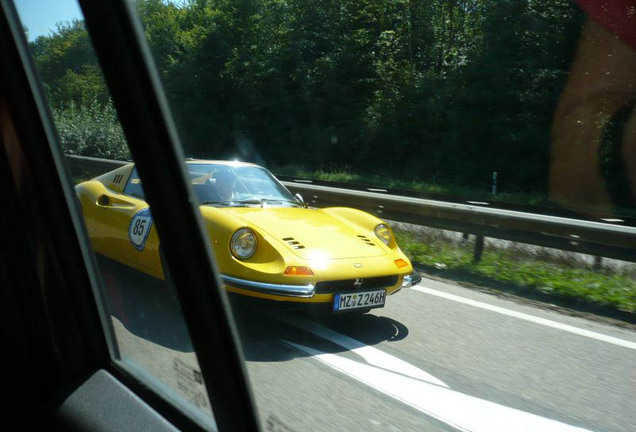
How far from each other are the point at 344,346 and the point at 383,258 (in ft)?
2.60

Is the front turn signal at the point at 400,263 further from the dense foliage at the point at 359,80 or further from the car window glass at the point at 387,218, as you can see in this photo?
the dense foliage at the point at 359,80

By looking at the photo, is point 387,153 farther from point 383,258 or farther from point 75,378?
point 75,378

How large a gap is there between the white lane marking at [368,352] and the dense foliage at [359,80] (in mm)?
1102

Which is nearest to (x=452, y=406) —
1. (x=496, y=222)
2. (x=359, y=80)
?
(x=496, y=222)

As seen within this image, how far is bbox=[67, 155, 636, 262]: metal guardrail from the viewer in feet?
17.6

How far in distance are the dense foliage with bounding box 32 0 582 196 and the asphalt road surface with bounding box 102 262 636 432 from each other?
1.68 ft

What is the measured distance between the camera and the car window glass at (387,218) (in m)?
1.96

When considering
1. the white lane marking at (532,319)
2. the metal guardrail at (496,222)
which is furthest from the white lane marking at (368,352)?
the metal guardrail at (496,222)

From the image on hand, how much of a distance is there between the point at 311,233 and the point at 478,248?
3234 millimetres

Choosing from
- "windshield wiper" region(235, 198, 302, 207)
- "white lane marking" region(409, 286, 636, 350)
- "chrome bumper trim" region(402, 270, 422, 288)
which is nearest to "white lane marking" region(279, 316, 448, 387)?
"chrome bumper trim" region(402, 270, 422, 288)

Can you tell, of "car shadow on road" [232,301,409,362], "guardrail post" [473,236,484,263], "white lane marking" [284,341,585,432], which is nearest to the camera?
"white lane marking" [284,341,585,432]

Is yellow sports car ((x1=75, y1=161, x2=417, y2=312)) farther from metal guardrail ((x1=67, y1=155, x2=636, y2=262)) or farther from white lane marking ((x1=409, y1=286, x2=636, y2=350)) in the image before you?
metal guardrail ((x1=67, y1=155, x2=636, y2=262))

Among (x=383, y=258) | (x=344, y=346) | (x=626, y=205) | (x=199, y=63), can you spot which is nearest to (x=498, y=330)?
(x=383, y=258)

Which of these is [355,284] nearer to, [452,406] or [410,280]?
[410,280]
